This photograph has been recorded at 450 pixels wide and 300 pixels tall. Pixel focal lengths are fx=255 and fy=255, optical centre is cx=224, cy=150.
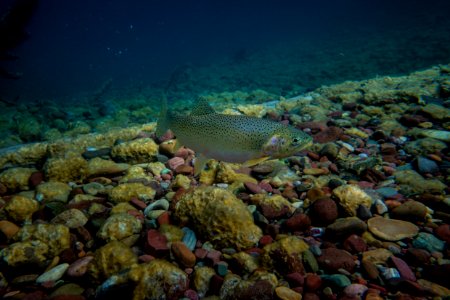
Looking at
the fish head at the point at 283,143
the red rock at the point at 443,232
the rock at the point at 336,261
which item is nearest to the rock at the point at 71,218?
the fish head at the point at 283,143

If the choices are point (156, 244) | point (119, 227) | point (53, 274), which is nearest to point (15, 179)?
point (53, 274)

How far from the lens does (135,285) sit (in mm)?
2547

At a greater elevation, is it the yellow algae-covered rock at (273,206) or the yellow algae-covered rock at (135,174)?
the yellow algae-covered rock at (273,206)

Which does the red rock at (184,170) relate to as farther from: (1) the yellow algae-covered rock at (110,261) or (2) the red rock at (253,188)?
(1) the yellow algae-covered rock at (110,261)

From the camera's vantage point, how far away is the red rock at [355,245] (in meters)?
2.94

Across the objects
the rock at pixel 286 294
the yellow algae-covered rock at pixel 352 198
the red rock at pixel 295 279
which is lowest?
the red rock at pixel 295 279

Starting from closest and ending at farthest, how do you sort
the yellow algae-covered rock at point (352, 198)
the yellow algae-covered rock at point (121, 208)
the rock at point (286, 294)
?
the rock at point (286, 294), the yellow algae-covered rock at point (352, 198), the yellow algae-covered rock at point (121, 208)

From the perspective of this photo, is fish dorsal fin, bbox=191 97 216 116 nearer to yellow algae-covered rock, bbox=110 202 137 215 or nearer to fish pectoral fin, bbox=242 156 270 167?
fish pectoral fin, bbox=242 156 270 167

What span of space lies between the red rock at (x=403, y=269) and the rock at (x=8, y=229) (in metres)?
4.74

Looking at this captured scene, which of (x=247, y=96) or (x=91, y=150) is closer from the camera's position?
(x=91, y=150)

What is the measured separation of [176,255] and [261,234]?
108cm

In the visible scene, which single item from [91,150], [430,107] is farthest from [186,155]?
[430,107]

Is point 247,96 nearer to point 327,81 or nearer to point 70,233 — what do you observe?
point 327,81

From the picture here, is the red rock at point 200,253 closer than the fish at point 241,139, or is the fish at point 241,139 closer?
the red rock at point 200,253
